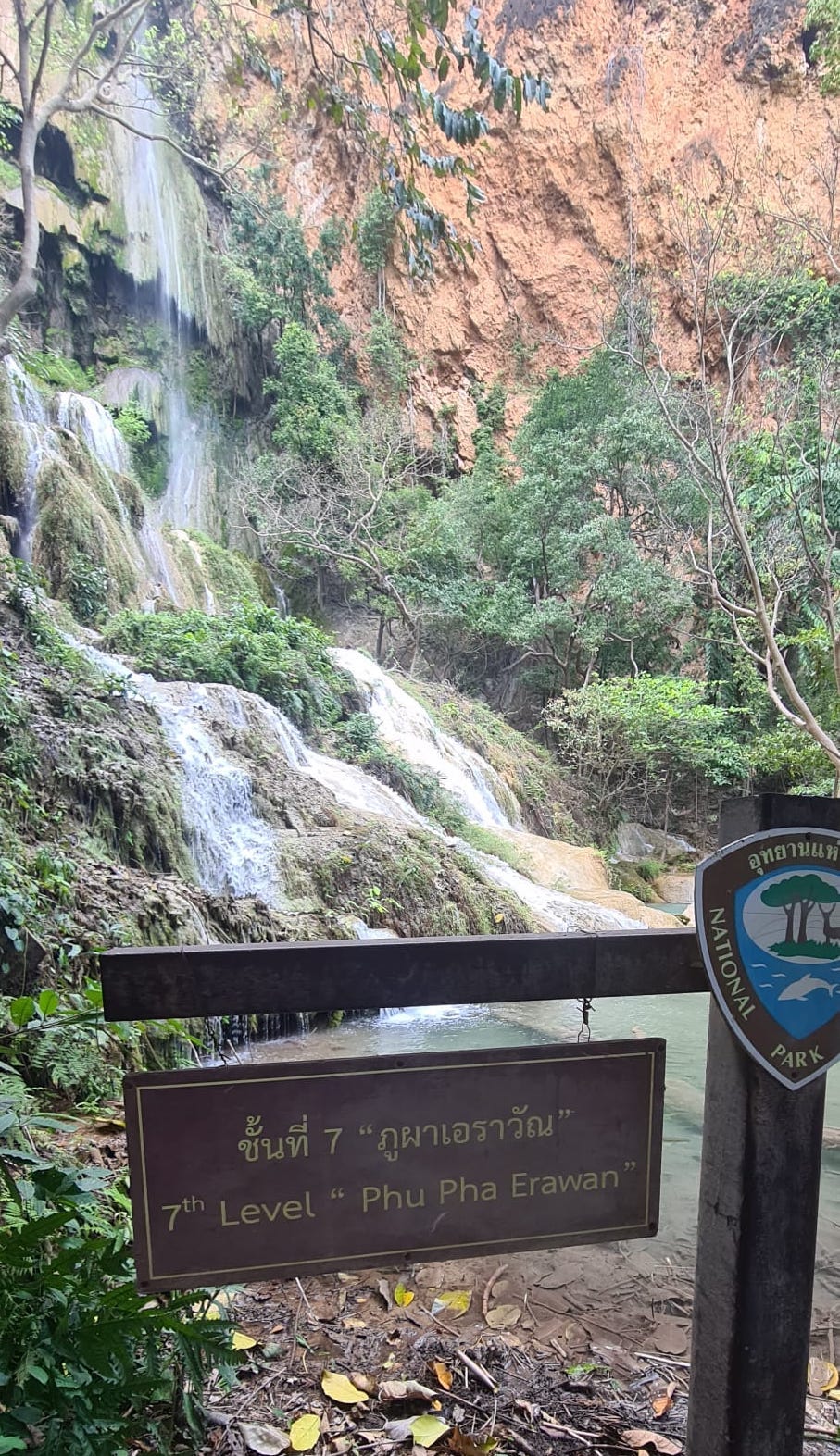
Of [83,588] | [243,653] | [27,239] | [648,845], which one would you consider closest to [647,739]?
[648,845]

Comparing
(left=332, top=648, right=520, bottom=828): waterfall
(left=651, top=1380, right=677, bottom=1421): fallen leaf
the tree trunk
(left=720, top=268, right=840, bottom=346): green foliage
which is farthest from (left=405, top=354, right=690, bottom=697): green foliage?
(left=651, top=1380, right=677, bottom=1421): fallen leaf

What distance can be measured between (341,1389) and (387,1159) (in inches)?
39.1

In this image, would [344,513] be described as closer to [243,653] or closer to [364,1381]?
[243,653]

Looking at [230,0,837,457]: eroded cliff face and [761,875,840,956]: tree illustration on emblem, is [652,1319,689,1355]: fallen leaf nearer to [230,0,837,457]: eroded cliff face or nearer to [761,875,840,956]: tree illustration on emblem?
[761,875,840,956]: tree illustration on emblem

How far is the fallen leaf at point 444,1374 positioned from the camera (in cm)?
201

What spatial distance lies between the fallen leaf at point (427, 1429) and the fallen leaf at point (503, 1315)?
1.93 feet

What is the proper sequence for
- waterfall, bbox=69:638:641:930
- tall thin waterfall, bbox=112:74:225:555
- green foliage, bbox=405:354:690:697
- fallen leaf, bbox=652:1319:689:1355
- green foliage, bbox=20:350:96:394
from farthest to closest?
tall thin waterfall, bbox=112:74:225:555 < green foliage, bbox=405:354:690:697 < green foliage, bbox=20:350:96:394 < waterfall, bbox=69:638:641:930 < fallen leaf, bbox=652:1319:689:1355

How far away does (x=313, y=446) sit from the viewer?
18500 mm

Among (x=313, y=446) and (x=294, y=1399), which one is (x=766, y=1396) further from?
(x=313, y=446)

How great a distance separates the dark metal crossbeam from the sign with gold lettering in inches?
4.6

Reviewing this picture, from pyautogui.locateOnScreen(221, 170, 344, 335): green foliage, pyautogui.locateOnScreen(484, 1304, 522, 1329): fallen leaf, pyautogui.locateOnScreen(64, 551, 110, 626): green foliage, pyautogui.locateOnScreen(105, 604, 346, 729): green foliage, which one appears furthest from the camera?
pyautogui.locateOnScreen(221, 170, 344, 335): green foliage

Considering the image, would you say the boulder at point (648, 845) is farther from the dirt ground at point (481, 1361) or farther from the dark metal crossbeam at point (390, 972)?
the dark metal crossbeam at point (390, 972)

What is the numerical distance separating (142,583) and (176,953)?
39.3 feet

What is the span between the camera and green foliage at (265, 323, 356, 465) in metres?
18.5
